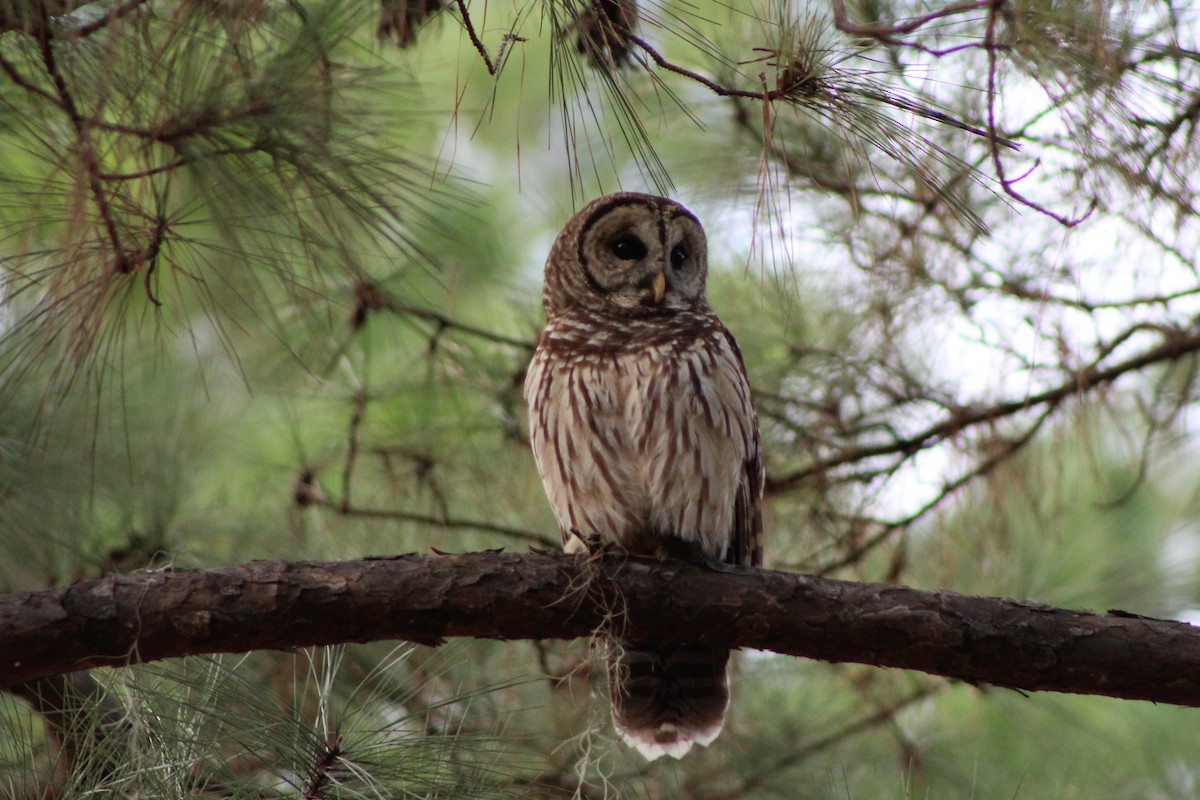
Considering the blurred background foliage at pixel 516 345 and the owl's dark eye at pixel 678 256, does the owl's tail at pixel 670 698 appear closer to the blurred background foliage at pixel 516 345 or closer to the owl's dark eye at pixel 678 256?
the blurred background foliage at pixel 516 345

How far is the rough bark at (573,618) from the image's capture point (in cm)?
205

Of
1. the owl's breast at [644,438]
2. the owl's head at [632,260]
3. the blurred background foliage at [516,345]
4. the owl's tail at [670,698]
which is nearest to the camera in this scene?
the blurred background foliage at [516,345]

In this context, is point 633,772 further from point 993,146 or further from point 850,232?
point 993,146

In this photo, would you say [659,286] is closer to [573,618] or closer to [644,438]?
[644,438]

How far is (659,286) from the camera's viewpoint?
299cm

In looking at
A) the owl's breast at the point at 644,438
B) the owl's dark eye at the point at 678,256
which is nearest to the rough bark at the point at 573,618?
the owl's breast at the point at 644,438

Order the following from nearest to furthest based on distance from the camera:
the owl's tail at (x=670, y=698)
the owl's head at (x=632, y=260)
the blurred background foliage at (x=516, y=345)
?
Answer: the blurred background foliage at (x=516, y=345) < the owl's tail at (x=670, y=698) < the owl's head at (x=632, y=260)

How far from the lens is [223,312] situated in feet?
7.30

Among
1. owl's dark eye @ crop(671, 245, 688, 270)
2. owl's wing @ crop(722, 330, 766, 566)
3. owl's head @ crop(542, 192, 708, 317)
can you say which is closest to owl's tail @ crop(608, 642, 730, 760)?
owl's wing @ crop(722, 330, 766, 566)

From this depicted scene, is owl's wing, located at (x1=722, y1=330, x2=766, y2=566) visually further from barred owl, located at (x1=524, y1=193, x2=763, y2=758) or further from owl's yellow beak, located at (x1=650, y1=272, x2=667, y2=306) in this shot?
owl's yellow beak, located at (x1=650, y1=272, x2=667, y2=306)

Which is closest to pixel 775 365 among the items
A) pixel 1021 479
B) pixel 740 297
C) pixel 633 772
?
pixel 740 297

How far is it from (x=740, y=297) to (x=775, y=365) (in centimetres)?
29

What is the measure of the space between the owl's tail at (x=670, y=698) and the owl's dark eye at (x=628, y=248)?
3.13ft

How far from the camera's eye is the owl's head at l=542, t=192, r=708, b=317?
3.05 meters
